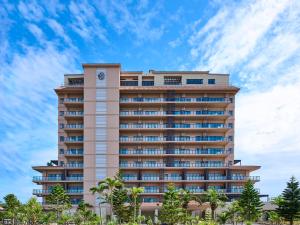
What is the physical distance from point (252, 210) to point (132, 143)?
30254mm

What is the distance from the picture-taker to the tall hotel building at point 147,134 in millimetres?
85188

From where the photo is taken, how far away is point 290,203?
235ft

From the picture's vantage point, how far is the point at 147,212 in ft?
280

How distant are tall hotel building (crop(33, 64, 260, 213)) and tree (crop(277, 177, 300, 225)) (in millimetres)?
13123

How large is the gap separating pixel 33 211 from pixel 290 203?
159ft

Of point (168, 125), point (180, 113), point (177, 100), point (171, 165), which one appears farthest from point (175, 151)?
point (177, 100)

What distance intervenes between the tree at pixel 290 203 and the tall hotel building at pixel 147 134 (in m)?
13.1

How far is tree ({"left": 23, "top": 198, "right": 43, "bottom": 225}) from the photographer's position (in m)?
A: 69.8

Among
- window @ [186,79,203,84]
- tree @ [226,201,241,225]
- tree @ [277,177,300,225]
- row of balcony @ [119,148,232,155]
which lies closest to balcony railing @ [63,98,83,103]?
row of balcony @ [119,148,232,155]

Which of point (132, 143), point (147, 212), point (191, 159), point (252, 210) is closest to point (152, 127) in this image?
point (132, 143)

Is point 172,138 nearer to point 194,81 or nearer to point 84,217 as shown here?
point 194,81

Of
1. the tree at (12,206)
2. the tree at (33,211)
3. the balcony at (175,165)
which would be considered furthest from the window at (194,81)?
the tree at (12,206)

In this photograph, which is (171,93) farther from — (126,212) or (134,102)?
(126,212)

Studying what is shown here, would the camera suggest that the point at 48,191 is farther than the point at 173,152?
No
